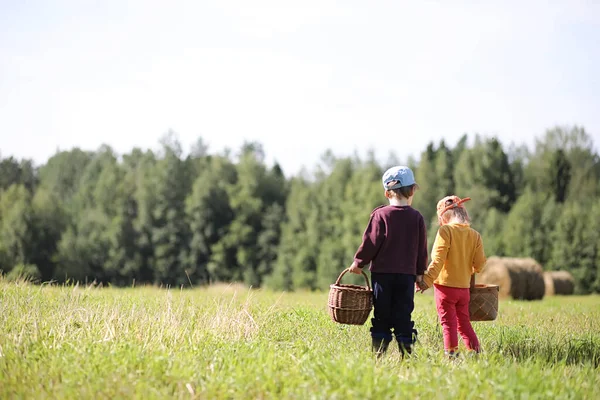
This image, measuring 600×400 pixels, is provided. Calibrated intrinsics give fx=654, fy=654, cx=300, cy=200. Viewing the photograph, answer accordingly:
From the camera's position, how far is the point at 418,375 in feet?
17.1

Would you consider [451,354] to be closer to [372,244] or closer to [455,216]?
[372,244]

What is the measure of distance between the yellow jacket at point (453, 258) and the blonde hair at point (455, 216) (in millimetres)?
67

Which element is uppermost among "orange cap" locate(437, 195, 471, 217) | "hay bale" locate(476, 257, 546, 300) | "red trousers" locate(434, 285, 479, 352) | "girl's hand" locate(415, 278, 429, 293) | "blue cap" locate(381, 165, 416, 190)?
"blue cap" locate(381, 165, 416, 190)

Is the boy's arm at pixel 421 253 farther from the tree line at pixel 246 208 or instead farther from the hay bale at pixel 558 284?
the tree line at pixel 246 208

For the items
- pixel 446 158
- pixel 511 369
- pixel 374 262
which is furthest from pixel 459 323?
pixel 446 158

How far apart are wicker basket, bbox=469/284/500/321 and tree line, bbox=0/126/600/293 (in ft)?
109

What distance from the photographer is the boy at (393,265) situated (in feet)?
21.8

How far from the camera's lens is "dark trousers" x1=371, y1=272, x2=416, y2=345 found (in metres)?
6.65

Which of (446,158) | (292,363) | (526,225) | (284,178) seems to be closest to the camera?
(292,363)

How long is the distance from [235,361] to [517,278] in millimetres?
18613

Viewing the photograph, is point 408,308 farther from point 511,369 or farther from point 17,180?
point 17,180

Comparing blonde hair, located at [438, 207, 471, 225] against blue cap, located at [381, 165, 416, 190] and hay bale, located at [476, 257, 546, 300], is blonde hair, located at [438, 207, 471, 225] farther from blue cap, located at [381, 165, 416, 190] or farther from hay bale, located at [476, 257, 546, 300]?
hay bale, located at [476, 257, 546, 300]

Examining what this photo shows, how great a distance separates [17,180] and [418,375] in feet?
204

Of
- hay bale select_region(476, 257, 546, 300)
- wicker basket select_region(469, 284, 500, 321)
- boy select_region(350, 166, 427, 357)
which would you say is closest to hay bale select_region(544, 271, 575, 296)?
hay bale select_region(476, 257, 546, 300)
